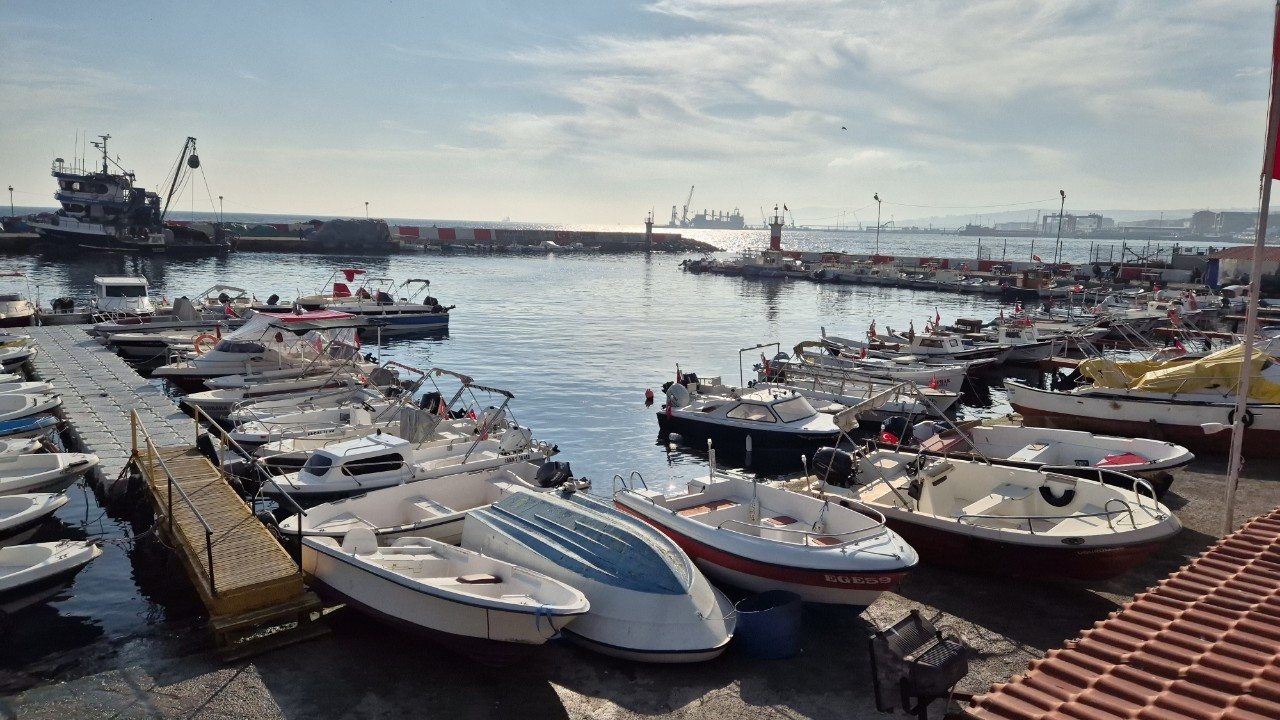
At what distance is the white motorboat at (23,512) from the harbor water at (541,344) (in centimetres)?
132

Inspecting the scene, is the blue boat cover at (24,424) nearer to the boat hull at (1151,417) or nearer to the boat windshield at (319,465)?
the boat windshield at (319,465)

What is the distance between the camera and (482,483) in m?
17.5

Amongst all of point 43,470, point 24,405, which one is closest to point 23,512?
point 43,470

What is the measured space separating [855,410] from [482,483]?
8.29m

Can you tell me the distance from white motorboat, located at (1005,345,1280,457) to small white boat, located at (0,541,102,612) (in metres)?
24.8

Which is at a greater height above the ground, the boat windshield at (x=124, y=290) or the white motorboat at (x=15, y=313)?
the boat windshield at (x=124, y=290)

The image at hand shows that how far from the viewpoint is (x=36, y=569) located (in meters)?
12.8

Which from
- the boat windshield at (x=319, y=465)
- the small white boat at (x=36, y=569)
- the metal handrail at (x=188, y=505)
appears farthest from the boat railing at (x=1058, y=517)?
the small white boat at (x=36, y=569)

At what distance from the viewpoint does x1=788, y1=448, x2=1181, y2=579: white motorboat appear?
13.2m

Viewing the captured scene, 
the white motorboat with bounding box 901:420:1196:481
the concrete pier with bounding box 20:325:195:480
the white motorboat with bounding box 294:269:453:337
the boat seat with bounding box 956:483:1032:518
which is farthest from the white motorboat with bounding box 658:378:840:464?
the white motorboat with bounding box 294:269:453:337

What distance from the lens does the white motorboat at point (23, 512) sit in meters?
14.8

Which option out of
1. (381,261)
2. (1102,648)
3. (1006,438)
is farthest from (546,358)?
(381,261)

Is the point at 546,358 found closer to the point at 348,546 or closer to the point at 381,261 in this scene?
the point at 348,546

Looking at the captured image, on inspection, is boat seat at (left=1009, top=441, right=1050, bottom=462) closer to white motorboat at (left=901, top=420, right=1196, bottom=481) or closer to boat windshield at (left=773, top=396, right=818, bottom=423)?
white motorboat at (left=901, top=420, right=1196, bottom=481)
